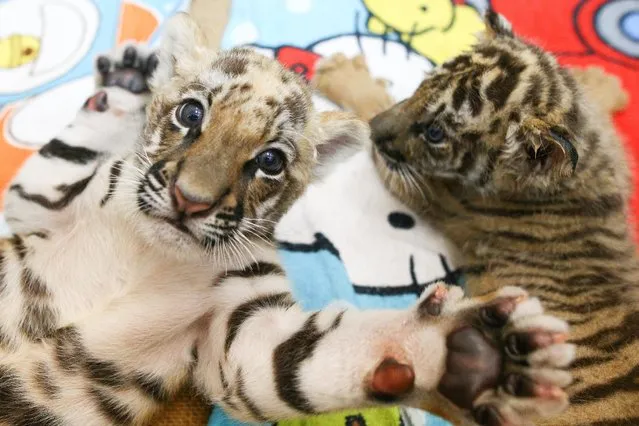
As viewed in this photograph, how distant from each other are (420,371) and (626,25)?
2.54m

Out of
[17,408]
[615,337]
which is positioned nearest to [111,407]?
[17,408]

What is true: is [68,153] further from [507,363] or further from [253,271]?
[507,363]

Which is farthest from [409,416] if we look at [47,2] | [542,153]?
[47,2]

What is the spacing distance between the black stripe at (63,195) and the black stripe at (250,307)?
578mm

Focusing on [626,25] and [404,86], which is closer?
[404,86]

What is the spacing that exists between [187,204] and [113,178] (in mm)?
385

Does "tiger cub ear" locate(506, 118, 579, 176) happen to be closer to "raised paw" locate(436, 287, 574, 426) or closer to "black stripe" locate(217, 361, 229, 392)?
"raised paw" locate(436, 287, 574, 426)

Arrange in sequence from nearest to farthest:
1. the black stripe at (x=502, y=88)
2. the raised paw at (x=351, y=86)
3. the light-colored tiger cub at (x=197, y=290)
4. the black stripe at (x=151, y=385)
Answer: the light-colored tiger cub at (x=197, y=290) → the black stripe at (x=151, y=385) → the black stripe at (x=502, y=88) → the raised paw at (x=351, y=86)

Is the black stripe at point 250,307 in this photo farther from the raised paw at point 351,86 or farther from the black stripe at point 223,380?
the raised paw at point 351,86

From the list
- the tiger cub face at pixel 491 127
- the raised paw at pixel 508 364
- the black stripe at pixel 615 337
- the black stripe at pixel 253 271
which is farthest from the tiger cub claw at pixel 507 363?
the tiger cub face at pixel 491 127

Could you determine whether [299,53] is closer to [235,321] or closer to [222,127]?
[222,127]

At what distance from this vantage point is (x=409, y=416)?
5.82ft

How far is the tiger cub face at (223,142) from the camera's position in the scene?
54.2 inches

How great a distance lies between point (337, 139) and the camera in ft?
5.81
